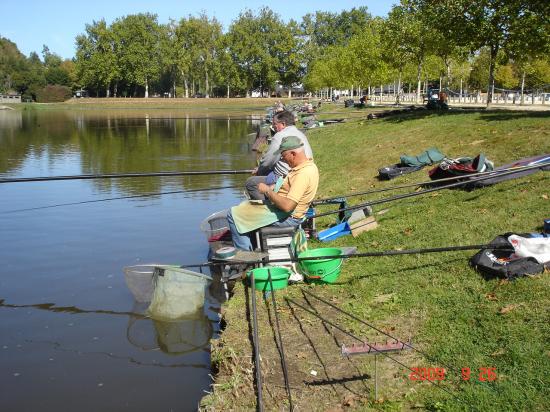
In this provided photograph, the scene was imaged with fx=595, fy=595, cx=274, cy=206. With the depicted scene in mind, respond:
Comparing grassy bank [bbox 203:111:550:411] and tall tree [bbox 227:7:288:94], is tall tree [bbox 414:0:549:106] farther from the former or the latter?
tall tree [bbox 227:7:288:94]

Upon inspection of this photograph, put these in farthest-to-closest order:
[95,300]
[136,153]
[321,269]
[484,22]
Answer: [136,153] < [484,22] < [95,300] < [321,269]

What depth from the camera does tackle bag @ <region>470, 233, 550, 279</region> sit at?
5.27 meters

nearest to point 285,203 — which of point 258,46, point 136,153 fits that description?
point 136,153

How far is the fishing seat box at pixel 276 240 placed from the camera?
634 centimetres

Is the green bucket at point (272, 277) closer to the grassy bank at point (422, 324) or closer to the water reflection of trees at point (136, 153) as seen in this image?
the grassy bank at point (422, 324)

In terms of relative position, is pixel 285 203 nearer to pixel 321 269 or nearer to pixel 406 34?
pixel 321 269

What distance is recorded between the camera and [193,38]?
308 feet

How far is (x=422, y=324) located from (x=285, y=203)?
196 cm

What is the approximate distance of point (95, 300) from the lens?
23.7 feet

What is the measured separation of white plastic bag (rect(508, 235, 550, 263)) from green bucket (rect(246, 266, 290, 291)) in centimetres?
226

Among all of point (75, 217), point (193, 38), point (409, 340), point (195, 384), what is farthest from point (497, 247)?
point (193, 38)

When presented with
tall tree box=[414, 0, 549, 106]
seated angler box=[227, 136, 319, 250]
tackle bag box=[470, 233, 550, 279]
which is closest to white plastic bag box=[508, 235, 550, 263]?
tackle bag box=[470, 233, 550, 279]

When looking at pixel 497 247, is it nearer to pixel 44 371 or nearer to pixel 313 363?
pixel 313 363

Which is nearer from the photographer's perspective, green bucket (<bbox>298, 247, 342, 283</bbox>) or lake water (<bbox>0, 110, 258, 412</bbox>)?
lake water (<bbox>0, 110, 258, 412</bbox>)
